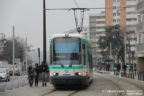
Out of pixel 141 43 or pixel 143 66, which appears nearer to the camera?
pixel 141 43

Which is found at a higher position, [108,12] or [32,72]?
[108,12]

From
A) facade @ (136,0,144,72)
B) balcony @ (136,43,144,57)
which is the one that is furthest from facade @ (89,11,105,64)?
balcony @ (136,43,144,57)

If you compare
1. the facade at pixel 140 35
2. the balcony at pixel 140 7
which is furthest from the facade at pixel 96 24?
the balcony at pixel 140 7

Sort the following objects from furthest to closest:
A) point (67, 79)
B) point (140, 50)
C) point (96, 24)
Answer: point (96, 24), point (140, 50), point (67, 79)

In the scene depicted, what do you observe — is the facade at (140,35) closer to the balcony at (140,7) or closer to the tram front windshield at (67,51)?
the balcony at (140,7)

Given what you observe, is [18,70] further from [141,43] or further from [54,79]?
[54,79]

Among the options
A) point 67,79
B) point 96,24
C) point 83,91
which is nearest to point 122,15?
point 96,24

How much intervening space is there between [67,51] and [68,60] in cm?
52

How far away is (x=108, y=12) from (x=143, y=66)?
6528 centimetres

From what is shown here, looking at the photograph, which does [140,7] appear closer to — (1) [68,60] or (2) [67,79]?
(1) [68,60]

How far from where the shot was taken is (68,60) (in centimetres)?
2227

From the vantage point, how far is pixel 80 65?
22203 mm

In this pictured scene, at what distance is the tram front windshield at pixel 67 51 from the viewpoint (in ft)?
73.0

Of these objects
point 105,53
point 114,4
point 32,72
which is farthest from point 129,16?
point 32,72
